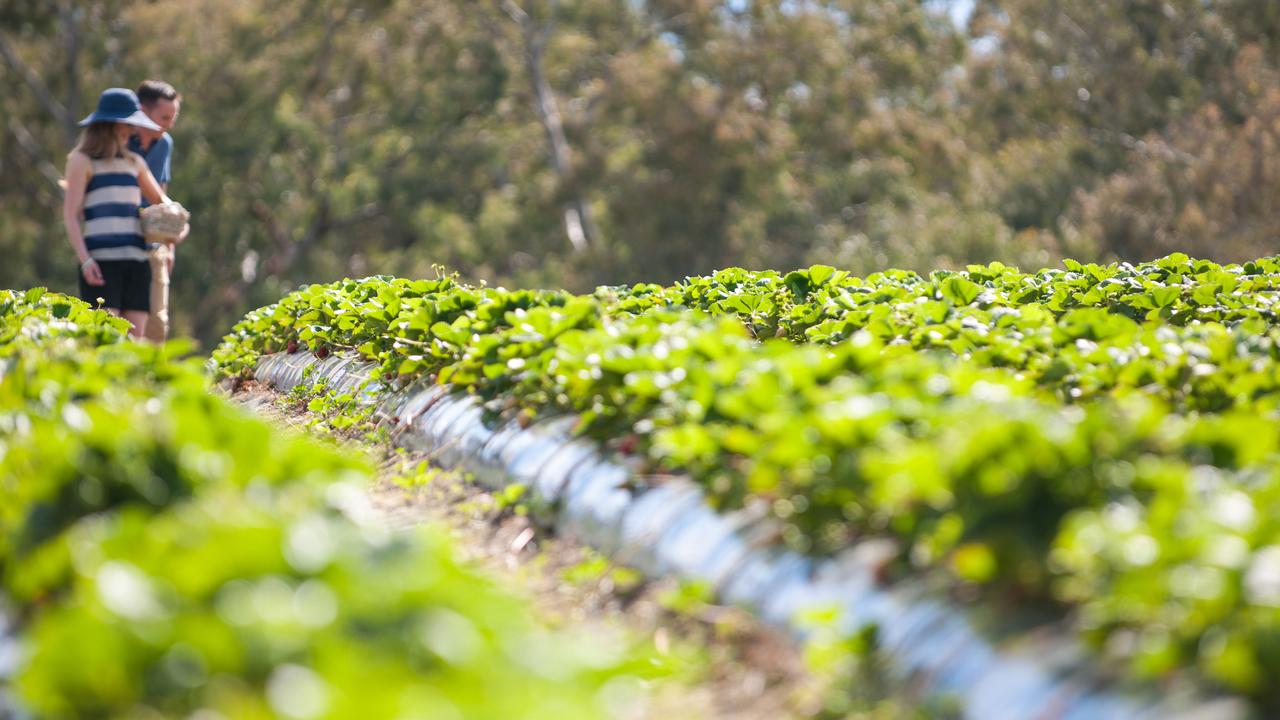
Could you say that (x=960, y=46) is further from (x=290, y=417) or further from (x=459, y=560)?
(x=459, y=560)

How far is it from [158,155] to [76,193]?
1.05 m

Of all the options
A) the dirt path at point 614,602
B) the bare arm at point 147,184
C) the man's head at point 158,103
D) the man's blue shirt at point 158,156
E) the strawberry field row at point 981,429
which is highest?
the man's head at point 158,103

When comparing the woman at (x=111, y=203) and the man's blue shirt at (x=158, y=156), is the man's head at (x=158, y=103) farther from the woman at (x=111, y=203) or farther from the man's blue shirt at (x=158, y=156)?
the woman at (x=111, y=203)

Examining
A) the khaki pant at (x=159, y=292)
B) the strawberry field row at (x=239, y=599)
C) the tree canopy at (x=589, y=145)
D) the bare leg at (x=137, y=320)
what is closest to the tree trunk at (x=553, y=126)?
the tree canopy at (x=589, y=145)

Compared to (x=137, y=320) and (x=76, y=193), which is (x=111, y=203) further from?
(x=137, y=320)

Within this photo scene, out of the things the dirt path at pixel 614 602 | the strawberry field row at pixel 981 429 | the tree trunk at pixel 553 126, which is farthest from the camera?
the tree trunk at pixel 553 126

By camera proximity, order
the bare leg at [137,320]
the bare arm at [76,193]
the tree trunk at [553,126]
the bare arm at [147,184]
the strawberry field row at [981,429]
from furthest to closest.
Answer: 1. the tree trunk at [553,126]
2. the bare leg at [137,320]
3. the bare arm at [147,184]
4. the bare arm at [76,193]
5. the strawberry field row at [981,429]

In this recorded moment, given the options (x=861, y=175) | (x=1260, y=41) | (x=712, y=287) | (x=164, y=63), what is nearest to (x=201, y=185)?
(x=164, y=63)

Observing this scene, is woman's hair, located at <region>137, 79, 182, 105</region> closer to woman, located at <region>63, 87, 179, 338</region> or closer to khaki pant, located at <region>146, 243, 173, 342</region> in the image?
woman, located at <region>63, 87, 179, 338</region>

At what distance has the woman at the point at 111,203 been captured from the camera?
23.6 ft

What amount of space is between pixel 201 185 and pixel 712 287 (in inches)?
754

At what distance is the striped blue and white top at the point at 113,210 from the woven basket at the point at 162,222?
0.30 ft

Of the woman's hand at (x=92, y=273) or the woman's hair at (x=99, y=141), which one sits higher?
the woman's hair at (x=99, y=141)

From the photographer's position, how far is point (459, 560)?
4172mm
